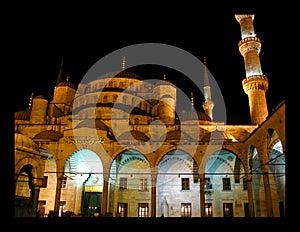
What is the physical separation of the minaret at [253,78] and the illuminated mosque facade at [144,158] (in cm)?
8

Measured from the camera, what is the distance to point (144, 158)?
60.9ft

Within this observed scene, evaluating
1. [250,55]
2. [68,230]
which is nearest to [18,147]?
[68,230]

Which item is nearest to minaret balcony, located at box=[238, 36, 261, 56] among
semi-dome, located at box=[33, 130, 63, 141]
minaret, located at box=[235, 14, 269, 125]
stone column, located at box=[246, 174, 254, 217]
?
minaret, located at box=[235, 14, 269, 125]

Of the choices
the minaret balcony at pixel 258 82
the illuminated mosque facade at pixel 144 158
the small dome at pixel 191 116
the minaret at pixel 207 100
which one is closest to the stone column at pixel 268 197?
the illuminated mosque facade at pixel 144 158

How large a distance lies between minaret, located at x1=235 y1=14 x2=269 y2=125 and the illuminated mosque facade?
0.28 ft

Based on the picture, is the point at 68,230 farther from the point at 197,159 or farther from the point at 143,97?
the point at 143,97

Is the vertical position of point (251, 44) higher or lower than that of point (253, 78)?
higher

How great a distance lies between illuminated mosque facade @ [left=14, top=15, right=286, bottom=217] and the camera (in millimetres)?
15086

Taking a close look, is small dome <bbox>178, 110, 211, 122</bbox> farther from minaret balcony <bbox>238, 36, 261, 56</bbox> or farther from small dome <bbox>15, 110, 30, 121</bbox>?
small dome <bbox>15, 110, 30, 121</bbox>

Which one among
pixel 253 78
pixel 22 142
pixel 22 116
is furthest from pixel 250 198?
pixel 22 116

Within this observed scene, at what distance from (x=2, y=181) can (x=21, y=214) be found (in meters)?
13.7

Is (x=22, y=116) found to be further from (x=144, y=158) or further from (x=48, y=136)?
(x=144, y=158)

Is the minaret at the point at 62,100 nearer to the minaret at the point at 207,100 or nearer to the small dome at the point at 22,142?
the small dome at the point at 22,142

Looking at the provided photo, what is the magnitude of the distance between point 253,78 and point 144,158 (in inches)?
456
